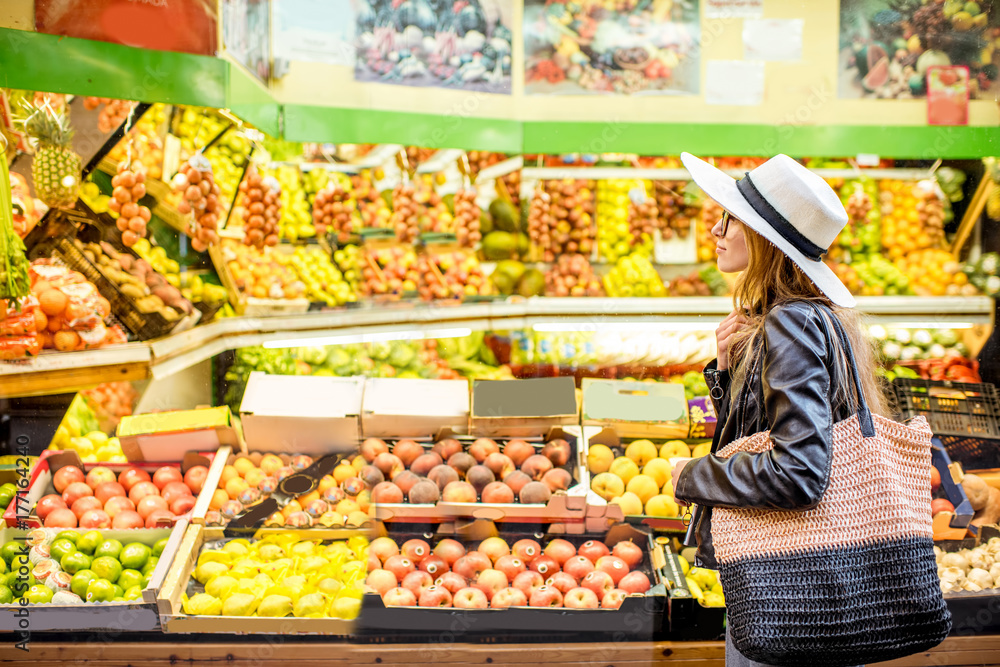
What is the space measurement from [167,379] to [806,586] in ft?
9.87

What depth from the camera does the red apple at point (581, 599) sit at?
2.54m

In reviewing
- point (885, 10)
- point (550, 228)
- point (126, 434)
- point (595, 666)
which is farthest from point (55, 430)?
point (885, 10)

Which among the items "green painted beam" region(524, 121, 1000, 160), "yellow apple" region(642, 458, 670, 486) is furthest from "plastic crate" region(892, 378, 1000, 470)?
"green painted beam" region(524, 121, 1000, 160)

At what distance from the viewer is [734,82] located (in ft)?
13.6

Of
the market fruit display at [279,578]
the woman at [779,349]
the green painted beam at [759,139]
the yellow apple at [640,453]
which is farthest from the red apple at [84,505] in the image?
the green painted beam at [759,139]

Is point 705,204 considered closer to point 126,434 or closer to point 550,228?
point 550,228

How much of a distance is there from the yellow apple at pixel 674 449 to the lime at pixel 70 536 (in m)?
2.33

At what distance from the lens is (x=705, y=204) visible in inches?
180

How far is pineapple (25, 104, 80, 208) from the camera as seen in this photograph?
2.94 meters

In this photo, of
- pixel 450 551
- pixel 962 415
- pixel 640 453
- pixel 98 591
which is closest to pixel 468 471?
pixel 450 551

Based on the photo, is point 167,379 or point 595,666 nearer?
point 595,666

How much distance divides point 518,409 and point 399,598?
3.33 feet

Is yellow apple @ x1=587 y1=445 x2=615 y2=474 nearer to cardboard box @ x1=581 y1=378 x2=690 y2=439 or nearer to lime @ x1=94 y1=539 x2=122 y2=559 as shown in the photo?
cardboard box @ x1=581 y1=378 x2=690 y2=439

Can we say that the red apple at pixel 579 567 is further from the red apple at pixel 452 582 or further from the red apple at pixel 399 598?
the red apple at pixel 399 598
